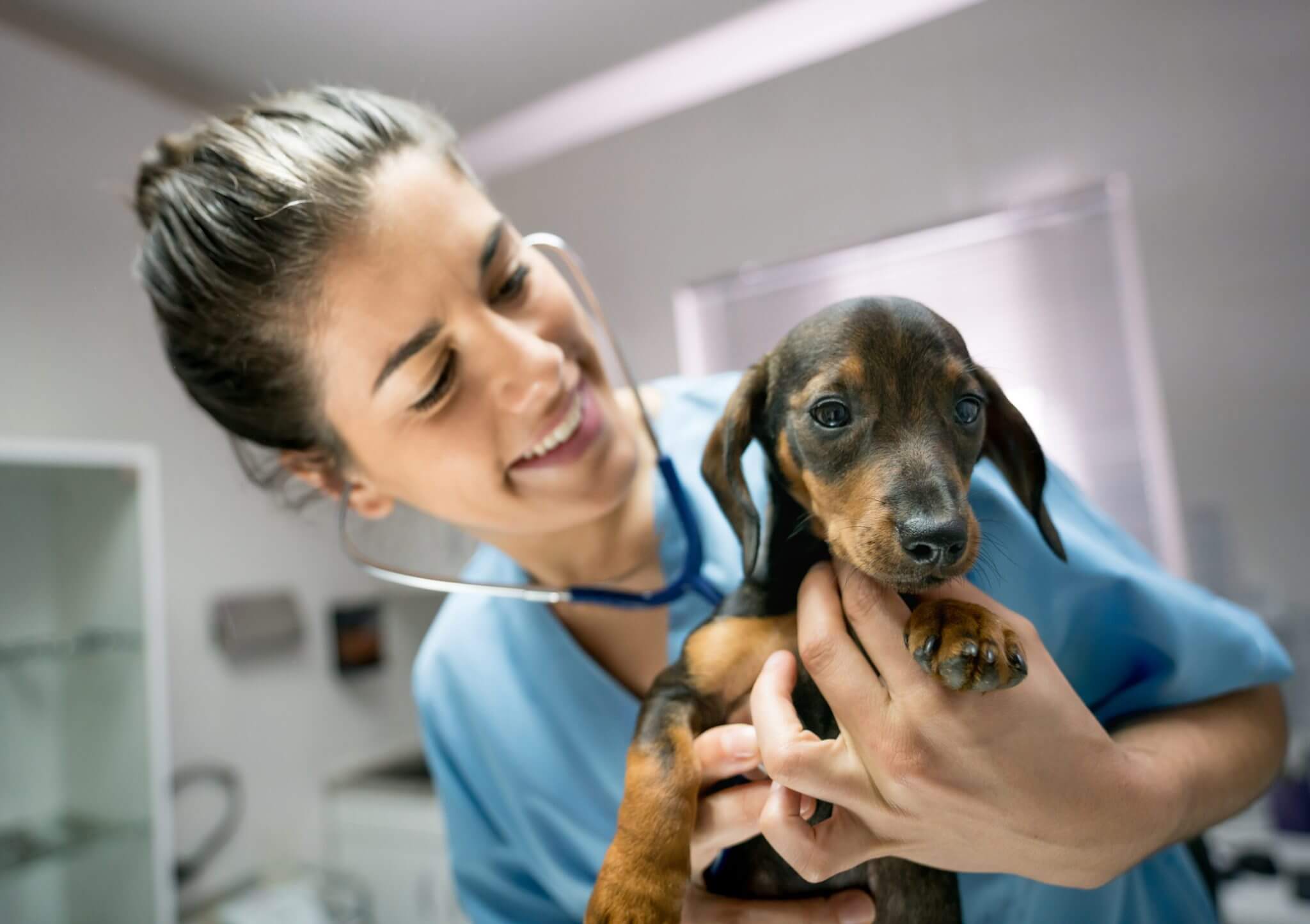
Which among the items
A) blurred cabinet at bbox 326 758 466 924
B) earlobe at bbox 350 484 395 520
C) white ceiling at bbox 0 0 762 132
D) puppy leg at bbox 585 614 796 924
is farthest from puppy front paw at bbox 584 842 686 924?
blurred cabinet at bbox 326 758 466 924

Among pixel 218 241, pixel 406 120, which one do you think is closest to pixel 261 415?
pixel 218 241

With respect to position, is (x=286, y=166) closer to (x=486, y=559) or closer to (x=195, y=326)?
(x=195, y=326)

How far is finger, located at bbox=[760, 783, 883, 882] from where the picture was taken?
17.5 inches

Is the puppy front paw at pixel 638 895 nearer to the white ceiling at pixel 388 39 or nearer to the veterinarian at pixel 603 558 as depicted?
the veterinarian at pixel 603 558

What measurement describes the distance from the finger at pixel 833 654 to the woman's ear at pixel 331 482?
22.9 inches

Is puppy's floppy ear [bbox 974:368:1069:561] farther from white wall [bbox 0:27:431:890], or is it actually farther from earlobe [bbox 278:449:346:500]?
white wall [bbox 0:27:431:890]

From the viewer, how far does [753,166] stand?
2.29ft

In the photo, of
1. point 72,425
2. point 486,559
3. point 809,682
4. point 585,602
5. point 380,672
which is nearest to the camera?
point 809,682

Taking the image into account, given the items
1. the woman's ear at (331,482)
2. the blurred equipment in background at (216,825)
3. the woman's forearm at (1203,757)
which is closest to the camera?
the woman's forearm at (1203,757)

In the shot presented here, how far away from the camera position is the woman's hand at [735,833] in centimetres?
48

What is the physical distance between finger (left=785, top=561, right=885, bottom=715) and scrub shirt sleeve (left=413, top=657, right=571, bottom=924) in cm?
74

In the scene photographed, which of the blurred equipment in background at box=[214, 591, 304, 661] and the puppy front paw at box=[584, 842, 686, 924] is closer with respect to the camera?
the puppy front paw at box=[584, 842, 686, 924]

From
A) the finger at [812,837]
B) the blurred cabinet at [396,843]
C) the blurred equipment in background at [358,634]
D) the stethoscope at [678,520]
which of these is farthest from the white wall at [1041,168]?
the blurred cabinet at [396,843]

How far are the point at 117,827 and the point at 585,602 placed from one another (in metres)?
2.08
